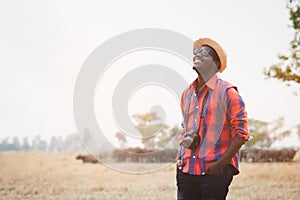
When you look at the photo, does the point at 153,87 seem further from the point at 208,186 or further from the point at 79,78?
the point at 208,186

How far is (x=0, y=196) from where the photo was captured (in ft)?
13.8

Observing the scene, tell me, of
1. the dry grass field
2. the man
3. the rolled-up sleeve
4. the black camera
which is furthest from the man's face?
the dry grass field

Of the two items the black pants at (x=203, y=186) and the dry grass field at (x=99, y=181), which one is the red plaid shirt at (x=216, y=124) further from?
the dry grass field at (x=99, y=181)

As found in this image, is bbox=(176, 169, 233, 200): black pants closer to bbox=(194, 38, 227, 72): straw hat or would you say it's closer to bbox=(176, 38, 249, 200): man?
bbox=(176, 38, 249, 200): man

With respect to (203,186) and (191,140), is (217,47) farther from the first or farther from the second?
(203,186)

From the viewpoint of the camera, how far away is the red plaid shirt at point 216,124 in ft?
4.99

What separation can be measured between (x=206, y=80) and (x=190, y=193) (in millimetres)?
431

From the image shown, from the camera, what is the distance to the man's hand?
1513mm

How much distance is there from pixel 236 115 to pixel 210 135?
4.8 inches

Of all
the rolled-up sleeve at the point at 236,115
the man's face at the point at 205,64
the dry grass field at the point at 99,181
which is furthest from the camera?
the dry grass field at the point at 99,181

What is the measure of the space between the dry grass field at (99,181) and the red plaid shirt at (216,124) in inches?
108

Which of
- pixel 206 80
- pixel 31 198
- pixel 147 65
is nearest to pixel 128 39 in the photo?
pixel 147 65

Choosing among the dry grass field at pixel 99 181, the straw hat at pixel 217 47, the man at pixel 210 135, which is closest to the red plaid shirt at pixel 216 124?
the man at pixel 210 135

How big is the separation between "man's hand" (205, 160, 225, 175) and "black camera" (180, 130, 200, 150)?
10 centimetres
